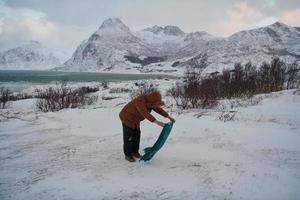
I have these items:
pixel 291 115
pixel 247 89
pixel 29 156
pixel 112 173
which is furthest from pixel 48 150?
pixel 247 89

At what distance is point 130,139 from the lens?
580 centimetres

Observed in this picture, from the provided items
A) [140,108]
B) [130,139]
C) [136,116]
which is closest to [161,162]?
[130,139]

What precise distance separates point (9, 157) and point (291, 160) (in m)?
6.27

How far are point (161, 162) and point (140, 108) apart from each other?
4.44 feet

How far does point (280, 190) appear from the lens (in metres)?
4.41

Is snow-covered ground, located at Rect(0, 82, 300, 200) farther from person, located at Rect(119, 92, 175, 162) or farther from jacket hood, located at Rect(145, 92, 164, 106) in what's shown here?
jacket hood, located at Rect(145, 92, 164, 106)

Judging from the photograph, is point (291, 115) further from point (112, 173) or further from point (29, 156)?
point (29, 156)

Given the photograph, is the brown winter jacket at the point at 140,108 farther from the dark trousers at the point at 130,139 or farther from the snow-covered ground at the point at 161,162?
the snow-covered ground at the point at 161,162

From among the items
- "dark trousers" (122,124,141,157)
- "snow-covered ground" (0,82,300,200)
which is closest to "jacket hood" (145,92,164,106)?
"dark trousers" (122,124,141,157)

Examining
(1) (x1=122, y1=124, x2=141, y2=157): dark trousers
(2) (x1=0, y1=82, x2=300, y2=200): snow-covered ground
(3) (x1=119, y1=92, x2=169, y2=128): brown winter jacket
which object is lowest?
(2) (x1=0, y1=82, x2=300, y2=200): snow-covered ground

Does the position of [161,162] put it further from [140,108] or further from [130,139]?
[140,108]

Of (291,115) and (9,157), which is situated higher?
(291,115)

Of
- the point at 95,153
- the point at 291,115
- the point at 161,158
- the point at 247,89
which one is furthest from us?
the point at 247,89

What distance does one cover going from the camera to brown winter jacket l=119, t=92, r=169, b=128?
17.1ft
